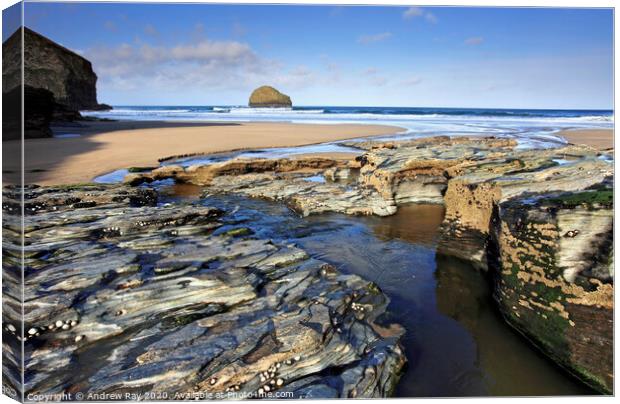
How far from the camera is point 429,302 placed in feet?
18.9

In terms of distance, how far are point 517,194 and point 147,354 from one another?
490cm

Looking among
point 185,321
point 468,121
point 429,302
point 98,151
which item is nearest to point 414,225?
point 429,302

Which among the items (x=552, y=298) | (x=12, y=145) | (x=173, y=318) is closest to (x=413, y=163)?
(x=552, y=298)

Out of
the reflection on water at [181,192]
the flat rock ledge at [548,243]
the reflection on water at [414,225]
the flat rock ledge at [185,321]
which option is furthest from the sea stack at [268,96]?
the flat rock ledge at [548,243]

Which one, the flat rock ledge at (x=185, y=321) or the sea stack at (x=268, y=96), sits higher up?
the sea stack at (x=268, y=96)

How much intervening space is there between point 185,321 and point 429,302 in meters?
3.41

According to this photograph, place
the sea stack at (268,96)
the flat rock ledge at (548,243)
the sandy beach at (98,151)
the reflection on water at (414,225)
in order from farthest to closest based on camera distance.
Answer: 1. the sea stack at (268,96)
2. the reflection on water at (414,225)
3. the sandy beach at (98,151)
4. the flat rock ledge at (548,243)

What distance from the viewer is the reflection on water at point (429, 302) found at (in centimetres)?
411

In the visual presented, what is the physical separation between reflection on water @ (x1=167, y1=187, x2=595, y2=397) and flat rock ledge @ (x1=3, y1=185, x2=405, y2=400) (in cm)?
38

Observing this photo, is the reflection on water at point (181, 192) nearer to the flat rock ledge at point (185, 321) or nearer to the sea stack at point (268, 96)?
the sea stack at point (268, 96)

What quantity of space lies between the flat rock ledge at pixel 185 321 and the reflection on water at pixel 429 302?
1.24 feet

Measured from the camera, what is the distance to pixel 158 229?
6.98 meters

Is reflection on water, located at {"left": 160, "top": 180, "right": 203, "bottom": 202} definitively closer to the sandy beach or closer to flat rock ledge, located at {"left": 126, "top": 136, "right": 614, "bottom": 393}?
the sandy beach

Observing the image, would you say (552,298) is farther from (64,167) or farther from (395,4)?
(64,167)
